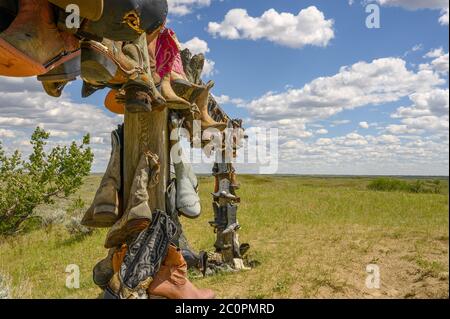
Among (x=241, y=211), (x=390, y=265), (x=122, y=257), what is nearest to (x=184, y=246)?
(x=122, y=257)

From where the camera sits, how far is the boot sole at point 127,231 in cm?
300

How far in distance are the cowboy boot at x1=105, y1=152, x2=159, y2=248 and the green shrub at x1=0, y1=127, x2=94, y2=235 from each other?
7.79 metres

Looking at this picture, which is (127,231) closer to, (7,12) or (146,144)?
(146,144)

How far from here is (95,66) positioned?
6.31 ft

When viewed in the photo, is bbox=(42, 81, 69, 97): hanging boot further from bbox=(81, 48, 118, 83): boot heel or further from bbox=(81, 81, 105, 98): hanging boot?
bbox=(81, 81, 105, 98): hanging boot

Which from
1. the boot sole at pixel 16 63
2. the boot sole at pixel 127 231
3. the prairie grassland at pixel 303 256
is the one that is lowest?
the prairie grassland at pixel 303 256

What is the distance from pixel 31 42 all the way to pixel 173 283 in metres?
2.18

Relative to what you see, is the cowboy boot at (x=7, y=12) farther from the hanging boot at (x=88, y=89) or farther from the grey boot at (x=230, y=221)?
the grey boot at (x=230, y=221)

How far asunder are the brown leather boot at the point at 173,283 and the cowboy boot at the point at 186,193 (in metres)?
0.31

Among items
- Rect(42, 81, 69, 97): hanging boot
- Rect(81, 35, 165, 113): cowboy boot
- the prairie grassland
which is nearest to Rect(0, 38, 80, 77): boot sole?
Rect(42, 81, 69, 97): hanging boot

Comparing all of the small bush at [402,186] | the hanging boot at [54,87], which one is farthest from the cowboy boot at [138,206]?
the small bush at [402,186]

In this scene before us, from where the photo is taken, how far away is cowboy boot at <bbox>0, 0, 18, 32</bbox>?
1.54m
